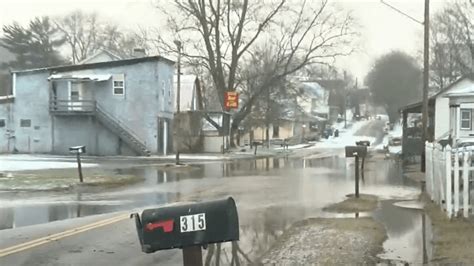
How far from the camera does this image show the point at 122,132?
151 ft

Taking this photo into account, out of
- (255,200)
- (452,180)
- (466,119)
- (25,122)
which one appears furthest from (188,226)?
(25,122)

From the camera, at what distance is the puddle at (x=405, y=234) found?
30.1 ft

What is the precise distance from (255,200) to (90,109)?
31494mm

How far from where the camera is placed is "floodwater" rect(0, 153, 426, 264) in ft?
36.3

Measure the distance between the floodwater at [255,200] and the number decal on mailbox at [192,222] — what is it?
3670mm

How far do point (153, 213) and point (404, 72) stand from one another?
104572mm

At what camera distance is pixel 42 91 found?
48.1m

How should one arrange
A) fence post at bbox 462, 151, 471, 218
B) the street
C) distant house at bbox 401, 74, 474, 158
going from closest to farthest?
1. the street
2. fence post at bbox 462, 151, 471, 218
3. distant house at bbox 401, 74, 474, 158

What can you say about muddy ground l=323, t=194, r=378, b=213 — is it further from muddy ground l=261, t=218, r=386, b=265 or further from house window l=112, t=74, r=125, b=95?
house window l=112, t=74, r=125, b=95

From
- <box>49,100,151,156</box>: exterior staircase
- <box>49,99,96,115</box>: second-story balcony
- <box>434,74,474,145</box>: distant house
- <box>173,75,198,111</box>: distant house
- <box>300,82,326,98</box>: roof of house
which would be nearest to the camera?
<box>434,74,474,145</box>: distant house

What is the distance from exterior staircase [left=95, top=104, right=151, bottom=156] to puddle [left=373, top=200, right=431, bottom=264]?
31.5m

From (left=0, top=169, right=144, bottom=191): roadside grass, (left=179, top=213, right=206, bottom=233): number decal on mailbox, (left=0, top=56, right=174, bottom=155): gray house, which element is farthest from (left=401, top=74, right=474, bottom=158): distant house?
(left=179, top=213, right=206, bottom=233): number decal on mailbox

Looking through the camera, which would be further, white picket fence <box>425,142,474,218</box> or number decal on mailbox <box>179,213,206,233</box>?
white picket fence <box>425,142,474,218</box>

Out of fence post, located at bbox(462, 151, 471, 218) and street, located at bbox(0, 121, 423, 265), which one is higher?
fence post, located at bbox(462, 151, 471, 218)
